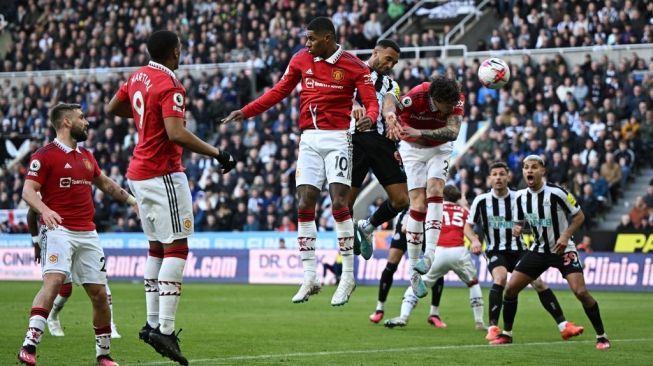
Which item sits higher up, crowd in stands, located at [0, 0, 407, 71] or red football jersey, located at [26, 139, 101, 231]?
crowd in stands, located at [0, 0, 407, 71]

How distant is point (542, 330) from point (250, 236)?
1590 cm

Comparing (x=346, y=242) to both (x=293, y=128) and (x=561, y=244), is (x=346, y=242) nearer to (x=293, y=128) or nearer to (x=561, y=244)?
(x=561, y=244)

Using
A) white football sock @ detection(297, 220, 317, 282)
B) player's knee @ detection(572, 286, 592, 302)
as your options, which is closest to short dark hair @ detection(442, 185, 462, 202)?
player's knee @ detection(572, 286, 592, 302)

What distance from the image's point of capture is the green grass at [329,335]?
44.3 ft

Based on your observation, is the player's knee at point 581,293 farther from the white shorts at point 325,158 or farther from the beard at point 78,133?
the beard at point 78,133

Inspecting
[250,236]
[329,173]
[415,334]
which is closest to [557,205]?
[415,334]

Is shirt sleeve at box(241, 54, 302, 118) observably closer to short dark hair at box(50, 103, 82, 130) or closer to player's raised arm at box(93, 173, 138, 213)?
player's raised arm at box(93, 173, 138, 213)

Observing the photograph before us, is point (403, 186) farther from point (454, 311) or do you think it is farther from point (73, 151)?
point (454, 311)

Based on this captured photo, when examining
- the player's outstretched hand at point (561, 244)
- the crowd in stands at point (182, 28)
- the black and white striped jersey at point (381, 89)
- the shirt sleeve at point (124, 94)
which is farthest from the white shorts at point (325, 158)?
the crowd in stands at point (182, 28)

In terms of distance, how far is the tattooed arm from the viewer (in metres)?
13.7

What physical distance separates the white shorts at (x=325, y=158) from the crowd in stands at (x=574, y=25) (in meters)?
21.9

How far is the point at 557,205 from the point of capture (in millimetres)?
15531

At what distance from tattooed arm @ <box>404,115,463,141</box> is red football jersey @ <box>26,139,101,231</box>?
3724 mm

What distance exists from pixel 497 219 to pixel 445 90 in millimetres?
3510
